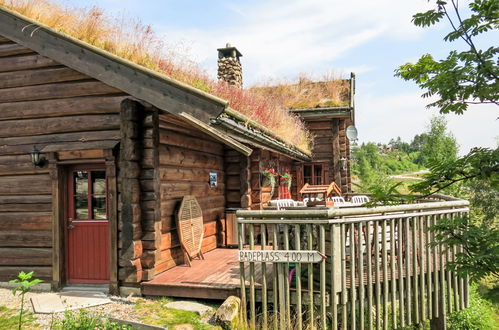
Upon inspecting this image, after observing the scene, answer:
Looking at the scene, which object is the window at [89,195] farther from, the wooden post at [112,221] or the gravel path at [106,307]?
the gravel path at [106,307]

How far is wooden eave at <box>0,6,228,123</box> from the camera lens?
5.83 meters

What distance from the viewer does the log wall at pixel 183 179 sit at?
271 inches

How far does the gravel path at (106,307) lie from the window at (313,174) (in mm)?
11712

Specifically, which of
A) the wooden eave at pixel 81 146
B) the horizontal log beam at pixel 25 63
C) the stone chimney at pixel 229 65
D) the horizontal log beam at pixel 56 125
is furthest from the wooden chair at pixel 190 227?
the stone chimney at pixel 229 65

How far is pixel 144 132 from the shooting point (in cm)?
643

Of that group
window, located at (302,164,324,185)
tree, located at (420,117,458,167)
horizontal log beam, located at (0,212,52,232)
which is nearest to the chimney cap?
window, located at (302,164,324,185)

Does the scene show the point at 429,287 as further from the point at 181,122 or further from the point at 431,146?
the point at 431,146

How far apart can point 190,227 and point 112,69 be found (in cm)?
329

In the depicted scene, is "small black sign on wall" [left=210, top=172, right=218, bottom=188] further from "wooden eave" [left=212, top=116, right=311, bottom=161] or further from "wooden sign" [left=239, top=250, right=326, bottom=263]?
"wooden sign" [left=239, top=250, right=326, bottom=263]

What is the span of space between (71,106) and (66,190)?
150 centimetres

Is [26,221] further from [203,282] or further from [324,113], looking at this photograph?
[324,113]

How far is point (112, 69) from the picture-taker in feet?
20.6

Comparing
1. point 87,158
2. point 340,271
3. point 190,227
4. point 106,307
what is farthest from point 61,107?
point 340,271

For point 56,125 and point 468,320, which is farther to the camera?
point 468,320
